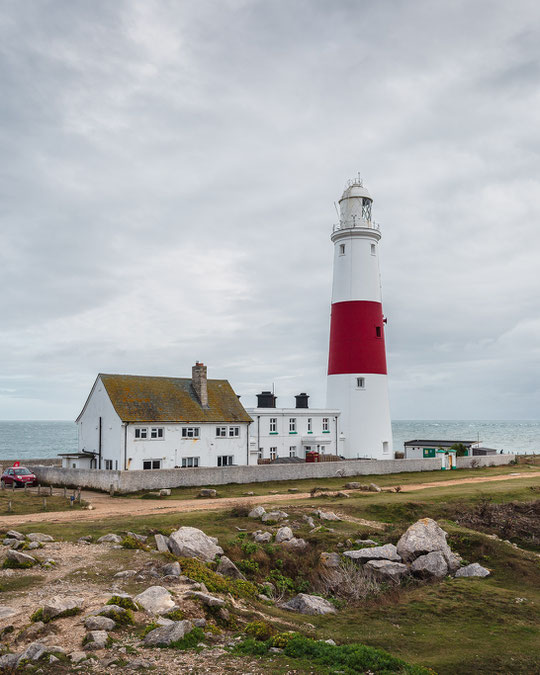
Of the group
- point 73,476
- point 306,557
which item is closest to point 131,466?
point 73,476

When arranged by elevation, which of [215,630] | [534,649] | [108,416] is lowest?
[534,649]

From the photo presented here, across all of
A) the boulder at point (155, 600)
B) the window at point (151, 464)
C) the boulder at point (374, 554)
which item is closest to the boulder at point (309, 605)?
the boulder at point (374, 554)

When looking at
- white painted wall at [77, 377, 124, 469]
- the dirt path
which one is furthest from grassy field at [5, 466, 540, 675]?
white painted wall at [77, 377, 124, 469]

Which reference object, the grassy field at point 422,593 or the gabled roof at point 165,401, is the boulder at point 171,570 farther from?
the gabled roof at point 165,401

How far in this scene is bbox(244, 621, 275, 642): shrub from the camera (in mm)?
12461

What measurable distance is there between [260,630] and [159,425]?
3058cm

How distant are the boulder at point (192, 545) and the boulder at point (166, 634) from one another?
7.23 metres

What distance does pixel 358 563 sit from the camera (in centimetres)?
2077

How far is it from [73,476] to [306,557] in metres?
24.0

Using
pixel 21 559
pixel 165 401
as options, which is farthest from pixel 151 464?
pixel 21 559

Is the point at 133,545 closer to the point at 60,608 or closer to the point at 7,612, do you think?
the point at 7,612

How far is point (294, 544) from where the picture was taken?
22.0m

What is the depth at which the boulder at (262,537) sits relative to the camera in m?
22.2

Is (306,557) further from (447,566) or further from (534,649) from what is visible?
(534,649)
